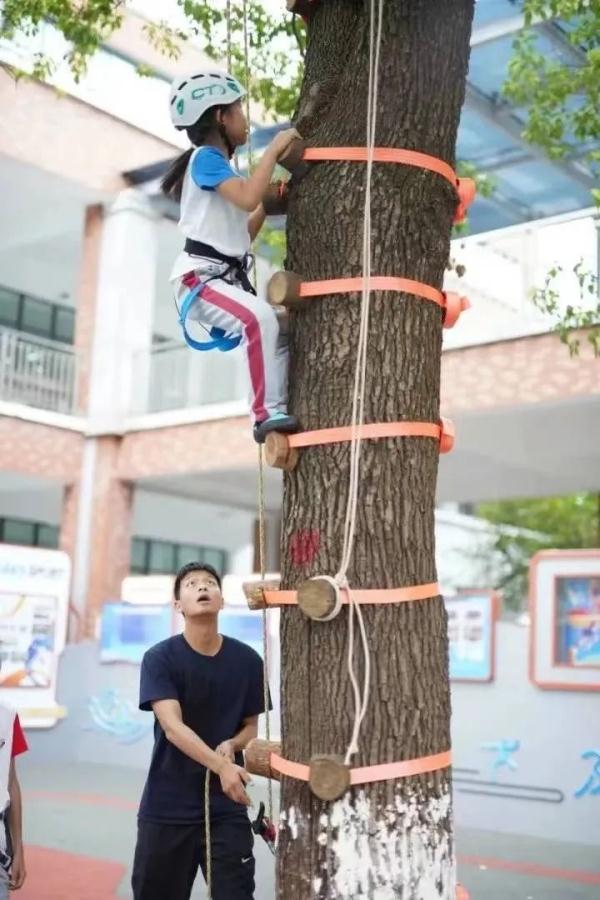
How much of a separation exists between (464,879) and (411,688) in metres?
4.85

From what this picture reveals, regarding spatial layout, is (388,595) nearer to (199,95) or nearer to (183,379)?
(199,95)

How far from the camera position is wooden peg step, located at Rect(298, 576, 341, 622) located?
2.54 m

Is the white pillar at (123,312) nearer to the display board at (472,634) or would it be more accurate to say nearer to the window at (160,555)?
the window at (160,555)

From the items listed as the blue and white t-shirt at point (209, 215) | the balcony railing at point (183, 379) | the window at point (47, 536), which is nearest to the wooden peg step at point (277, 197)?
the blue and white t-shirt at point (209, 215)

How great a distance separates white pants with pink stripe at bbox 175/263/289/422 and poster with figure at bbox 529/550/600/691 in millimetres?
6156

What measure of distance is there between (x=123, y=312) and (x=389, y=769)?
12.3 m

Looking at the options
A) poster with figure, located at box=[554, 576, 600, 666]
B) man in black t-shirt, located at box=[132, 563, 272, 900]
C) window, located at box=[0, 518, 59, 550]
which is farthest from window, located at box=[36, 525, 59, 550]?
man in black t-shirt, located at box=[132, 563, 272, 900]

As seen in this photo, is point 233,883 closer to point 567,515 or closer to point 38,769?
point 38,769

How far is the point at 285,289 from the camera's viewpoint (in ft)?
9.11

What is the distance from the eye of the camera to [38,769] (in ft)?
38.4

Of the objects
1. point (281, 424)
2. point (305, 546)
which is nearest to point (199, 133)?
point (281, 424)

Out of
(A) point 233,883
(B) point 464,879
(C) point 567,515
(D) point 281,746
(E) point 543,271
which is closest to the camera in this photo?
(D) point 281,746

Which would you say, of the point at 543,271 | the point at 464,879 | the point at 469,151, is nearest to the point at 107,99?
the point at 469,151

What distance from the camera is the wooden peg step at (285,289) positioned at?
2.77m
